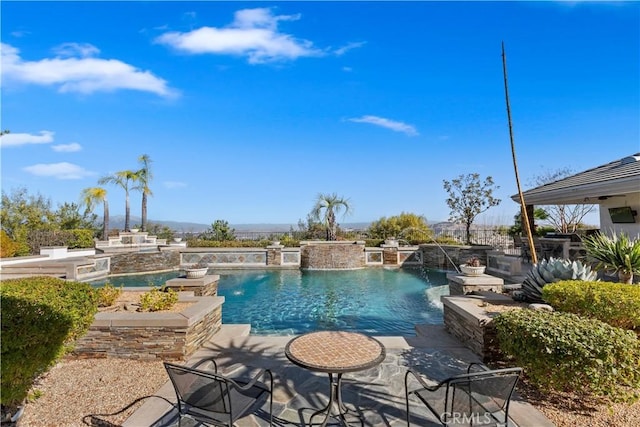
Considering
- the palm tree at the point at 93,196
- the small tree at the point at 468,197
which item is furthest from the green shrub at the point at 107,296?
the palm tree at the point at 93,196

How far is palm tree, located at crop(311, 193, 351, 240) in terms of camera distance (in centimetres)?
2183

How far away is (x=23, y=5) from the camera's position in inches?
211

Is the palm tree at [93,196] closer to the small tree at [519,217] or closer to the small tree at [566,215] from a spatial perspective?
the small tree at [519,217]

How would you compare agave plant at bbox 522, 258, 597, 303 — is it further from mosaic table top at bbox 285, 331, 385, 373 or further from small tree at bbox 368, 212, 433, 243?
small tree at bbox 368, 212, 433, 243

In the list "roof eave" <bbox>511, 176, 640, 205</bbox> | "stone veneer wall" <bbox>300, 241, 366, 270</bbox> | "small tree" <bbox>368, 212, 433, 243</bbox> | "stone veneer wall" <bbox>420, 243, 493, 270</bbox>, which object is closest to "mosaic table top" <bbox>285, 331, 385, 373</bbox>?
"roof eave" <bbox>511, 176, 640, 205</bbox>

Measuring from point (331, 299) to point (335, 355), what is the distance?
23.7 ft

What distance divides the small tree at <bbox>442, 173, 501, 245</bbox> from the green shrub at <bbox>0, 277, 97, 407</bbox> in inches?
832

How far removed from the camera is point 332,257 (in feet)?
55.2

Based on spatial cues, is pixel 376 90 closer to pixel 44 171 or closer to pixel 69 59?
pixel 69 59

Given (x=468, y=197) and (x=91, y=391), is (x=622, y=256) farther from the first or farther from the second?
(x=468, y=197)

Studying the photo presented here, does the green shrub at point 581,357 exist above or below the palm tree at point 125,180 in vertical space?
below

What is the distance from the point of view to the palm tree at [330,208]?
2183 cm

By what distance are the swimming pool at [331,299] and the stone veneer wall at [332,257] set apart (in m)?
1.07

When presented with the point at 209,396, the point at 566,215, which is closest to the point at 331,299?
the point at 209,396
